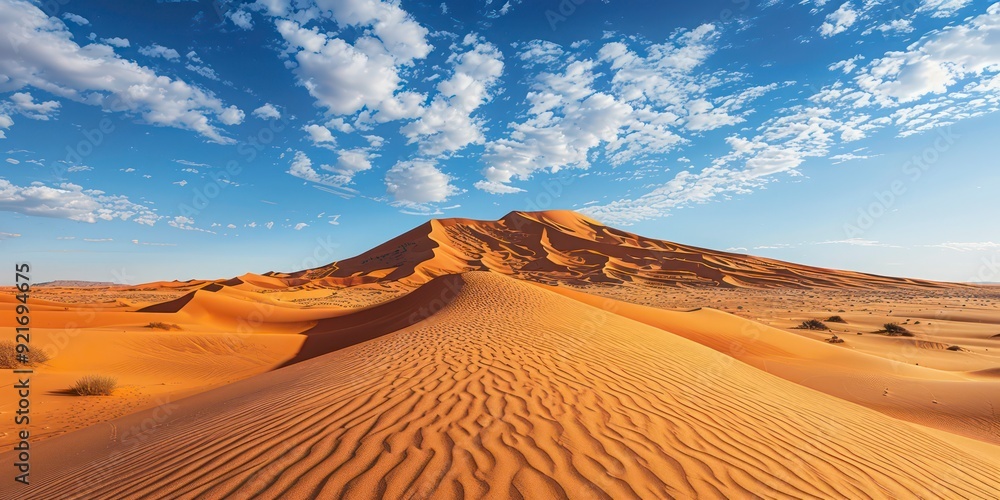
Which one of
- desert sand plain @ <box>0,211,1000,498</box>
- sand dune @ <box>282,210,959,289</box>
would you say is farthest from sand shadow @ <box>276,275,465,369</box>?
sand dune @ <box>282,210,959,289</box>

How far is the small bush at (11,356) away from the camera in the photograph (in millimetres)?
9680

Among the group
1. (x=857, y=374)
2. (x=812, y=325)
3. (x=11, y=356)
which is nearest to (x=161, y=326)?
(x=11, y=356)

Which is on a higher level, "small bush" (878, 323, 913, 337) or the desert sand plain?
the desert sand plain

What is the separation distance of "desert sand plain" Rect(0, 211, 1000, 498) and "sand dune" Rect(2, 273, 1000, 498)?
0.08 feet

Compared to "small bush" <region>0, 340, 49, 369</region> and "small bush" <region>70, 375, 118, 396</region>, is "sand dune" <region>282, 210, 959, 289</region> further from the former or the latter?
"small bush" <region>70, 375, 118, 396</region>

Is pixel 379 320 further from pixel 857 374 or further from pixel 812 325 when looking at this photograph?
pixel 812 325

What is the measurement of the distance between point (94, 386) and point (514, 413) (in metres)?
9.53

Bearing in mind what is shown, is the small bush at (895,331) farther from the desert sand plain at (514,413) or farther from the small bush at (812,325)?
the small bush at (812,325)

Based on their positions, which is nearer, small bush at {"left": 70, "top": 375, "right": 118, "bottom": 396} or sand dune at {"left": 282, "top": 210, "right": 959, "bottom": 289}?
small bush at {"left": 70, "top": 375, "right": 118, "bottom": 396}

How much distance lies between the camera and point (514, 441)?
11.3ft

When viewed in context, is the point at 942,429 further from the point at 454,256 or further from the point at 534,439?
the point at 454,256

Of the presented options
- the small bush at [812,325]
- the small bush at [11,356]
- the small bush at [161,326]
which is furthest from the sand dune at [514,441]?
the small bush at [812,325]

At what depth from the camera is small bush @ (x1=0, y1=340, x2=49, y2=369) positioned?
31.8 ft

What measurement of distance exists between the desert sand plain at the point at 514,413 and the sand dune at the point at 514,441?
0.08 ft
